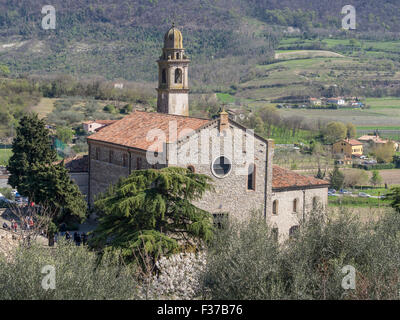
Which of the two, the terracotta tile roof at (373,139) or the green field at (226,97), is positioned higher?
the green field at (226,97)

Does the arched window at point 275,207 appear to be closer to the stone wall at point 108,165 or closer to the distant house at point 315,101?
the stone wall at point 108,165

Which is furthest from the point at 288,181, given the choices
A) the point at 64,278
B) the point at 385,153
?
the point at 385,153

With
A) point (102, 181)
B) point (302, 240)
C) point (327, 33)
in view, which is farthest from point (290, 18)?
point (302, 240)

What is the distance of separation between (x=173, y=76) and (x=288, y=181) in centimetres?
918

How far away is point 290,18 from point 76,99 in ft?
321

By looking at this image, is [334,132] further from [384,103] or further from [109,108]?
[384,103]

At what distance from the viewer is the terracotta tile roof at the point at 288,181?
35500mm

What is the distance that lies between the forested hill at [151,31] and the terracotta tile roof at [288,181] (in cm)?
9367

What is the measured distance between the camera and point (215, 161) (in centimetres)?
3228

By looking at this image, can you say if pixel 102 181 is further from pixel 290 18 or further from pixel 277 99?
pixel 290 18

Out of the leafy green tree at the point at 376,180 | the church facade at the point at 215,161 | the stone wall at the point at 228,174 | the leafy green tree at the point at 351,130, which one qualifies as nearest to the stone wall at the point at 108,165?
the church facade at the point at 215,161

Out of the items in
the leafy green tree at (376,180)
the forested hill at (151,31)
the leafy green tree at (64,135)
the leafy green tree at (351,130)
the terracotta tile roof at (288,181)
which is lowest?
the leafy green tree at (376,180)

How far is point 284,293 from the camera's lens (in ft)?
62.9
